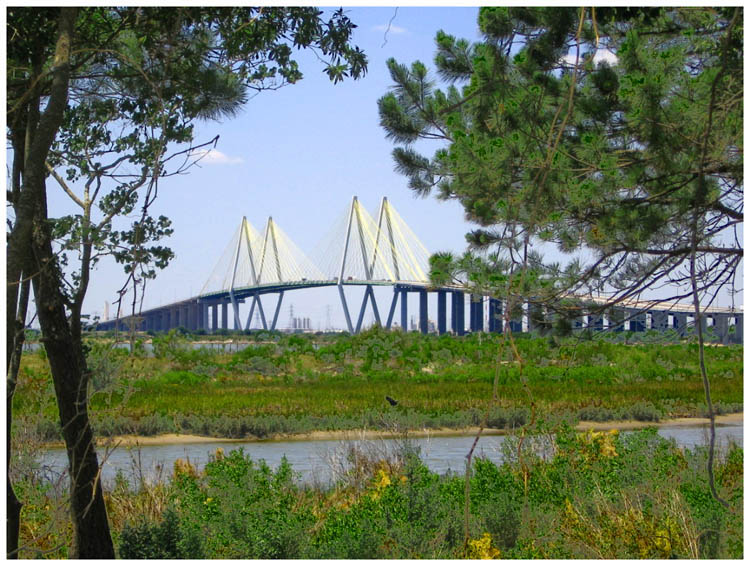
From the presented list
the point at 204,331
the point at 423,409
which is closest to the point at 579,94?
the point at 423,409

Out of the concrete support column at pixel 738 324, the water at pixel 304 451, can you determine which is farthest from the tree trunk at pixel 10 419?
the water at pixel 304 451

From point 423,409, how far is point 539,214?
8801 millimetres

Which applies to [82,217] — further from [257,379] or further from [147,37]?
[257,379]

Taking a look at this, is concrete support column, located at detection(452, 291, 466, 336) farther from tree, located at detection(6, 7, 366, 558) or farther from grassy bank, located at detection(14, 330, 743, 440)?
tree, located at detection(6, 7, 366, 558)

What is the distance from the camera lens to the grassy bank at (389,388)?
38.5 feet

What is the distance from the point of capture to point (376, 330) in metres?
27.2

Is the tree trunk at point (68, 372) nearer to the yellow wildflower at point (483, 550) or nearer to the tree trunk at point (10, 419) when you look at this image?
the tree trunk at point (10, 419)

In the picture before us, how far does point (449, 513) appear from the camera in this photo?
13.8ft

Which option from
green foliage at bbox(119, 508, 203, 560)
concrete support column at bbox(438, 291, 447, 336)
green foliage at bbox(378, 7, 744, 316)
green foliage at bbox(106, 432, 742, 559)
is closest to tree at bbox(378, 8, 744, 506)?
green foliage at bbox(378, 7, 744, 316)

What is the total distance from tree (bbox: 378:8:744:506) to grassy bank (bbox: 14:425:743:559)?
39.3 inches

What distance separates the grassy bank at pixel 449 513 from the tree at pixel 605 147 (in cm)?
100

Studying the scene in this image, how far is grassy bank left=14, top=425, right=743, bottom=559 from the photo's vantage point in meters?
3.65

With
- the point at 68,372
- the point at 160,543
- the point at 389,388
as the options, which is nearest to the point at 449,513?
the point at 160,543

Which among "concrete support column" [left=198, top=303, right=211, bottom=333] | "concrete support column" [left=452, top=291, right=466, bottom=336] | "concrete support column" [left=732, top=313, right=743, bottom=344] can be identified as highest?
"concrete support column" [left=198, top=303, right=211, bottom=333]
